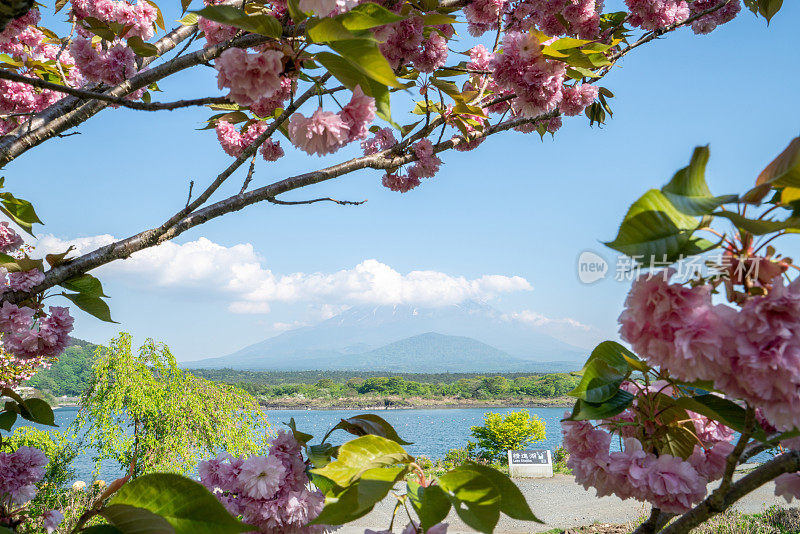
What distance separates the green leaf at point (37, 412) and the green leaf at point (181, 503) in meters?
0.63

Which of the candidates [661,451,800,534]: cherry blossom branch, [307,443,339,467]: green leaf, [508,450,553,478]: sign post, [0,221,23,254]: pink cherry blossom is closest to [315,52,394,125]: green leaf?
[307,443,339,467]: green leaf

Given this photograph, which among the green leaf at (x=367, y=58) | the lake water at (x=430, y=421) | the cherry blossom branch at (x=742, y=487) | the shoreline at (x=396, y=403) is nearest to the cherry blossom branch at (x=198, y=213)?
the green leaf at (x=367, y=58)

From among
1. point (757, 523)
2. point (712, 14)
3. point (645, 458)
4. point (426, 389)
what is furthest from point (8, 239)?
point (426, 389)

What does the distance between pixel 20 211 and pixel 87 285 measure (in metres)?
0.32

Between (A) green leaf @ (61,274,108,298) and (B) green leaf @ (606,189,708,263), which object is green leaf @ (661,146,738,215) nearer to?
(B) green leaf @ (606,189,708,263)

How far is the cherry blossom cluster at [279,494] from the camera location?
0.69m

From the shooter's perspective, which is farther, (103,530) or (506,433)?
(506,433)

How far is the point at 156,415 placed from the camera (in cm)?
781

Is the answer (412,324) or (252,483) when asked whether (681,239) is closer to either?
(252,483)

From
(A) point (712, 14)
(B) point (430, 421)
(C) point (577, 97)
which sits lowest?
(B) point (430, 421)

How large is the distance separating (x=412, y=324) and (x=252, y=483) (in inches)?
6211

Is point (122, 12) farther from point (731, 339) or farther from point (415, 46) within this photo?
point (731, 339)

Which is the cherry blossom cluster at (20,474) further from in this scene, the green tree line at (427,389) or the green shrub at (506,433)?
the green tree line at (427,389)

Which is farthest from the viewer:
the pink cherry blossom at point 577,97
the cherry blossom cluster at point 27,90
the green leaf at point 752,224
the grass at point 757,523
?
the grass at point 757,523
